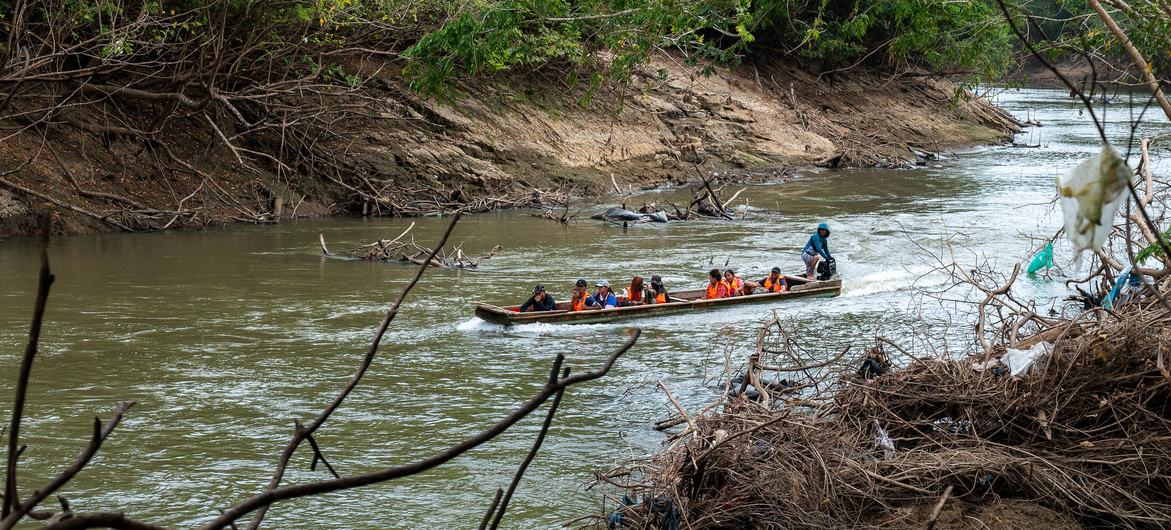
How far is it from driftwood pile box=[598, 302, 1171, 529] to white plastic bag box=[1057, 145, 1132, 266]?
460 cm

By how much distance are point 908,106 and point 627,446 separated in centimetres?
3796

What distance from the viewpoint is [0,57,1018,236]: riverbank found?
2275cm

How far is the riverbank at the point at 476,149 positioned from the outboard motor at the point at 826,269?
3.88 m

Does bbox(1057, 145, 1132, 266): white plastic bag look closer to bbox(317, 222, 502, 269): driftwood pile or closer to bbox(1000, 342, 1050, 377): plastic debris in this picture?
bbox(1000, 342, 1050, 377): plastic debris

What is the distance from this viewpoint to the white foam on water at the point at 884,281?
19516 mm

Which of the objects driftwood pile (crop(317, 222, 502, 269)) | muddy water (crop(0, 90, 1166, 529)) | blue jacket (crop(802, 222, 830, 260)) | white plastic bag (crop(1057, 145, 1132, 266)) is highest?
white plastic bag (crop(1057, 145, 1132, 266))

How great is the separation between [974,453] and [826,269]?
12.3m

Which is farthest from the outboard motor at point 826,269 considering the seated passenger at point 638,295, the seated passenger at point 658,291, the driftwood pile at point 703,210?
the driftwood pile at point 703,210

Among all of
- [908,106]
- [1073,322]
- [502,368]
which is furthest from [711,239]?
[908,106]

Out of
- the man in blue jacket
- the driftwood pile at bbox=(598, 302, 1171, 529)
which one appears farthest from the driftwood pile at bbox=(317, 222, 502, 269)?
the driftwood pile at bbox=(598, 302, 1171, 529)

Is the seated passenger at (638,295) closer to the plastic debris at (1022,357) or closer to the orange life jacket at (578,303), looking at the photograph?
the orange life jacket at (578,303)

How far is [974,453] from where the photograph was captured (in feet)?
23.3

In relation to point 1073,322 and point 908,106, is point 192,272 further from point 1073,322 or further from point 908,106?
point 908,106

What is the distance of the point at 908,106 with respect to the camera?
45.4m
